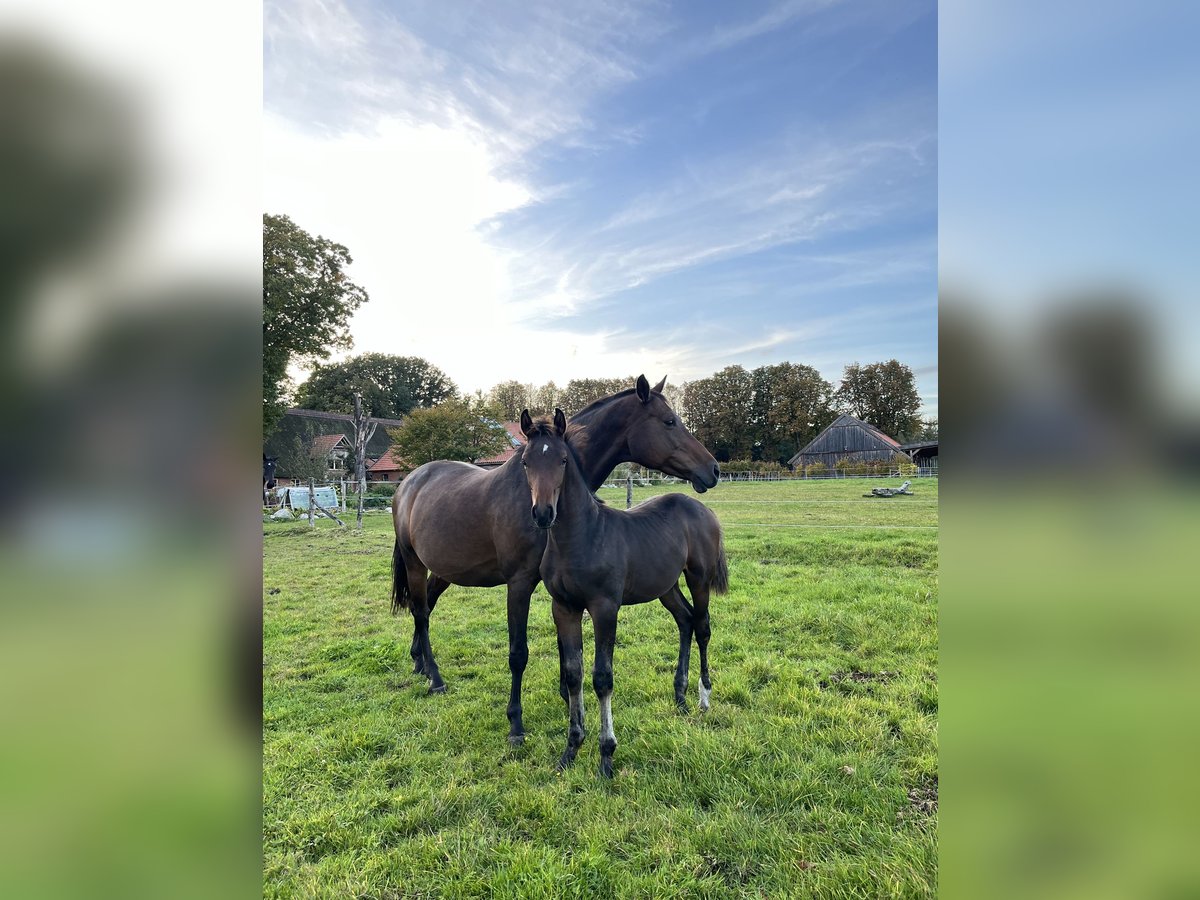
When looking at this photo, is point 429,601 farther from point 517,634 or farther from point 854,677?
point 854,677

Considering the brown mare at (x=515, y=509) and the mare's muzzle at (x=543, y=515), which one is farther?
the brown mare at (x=515, y=509)

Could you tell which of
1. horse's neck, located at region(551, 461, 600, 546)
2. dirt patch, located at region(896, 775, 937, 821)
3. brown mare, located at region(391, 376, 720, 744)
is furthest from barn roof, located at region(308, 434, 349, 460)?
dirt patch, located at region(896, 775, 937, 821)

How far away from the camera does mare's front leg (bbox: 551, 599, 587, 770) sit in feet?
11.6

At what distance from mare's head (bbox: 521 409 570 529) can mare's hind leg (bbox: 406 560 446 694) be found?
259 cm

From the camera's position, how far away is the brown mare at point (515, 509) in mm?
3914

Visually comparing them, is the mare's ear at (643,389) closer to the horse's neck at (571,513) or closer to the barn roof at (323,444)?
the horse's neck at (571,513)

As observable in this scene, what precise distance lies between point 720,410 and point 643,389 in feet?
38.0

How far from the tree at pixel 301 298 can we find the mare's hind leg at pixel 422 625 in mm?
10255

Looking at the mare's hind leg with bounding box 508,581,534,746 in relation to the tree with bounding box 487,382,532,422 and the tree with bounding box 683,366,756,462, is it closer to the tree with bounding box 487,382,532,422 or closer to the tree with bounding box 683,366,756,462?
the tree with bounding box 683,366,756,462

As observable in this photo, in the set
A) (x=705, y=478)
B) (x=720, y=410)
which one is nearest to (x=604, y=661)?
(x=705, y=478)

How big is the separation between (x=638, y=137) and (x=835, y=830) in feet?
12.9

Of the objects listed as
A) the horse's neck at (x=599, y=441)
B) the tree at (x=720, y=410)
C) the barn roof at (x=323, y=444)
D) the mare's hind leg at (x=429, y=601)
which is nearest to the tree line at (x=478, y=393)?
the tree at (x=720, y=410)
